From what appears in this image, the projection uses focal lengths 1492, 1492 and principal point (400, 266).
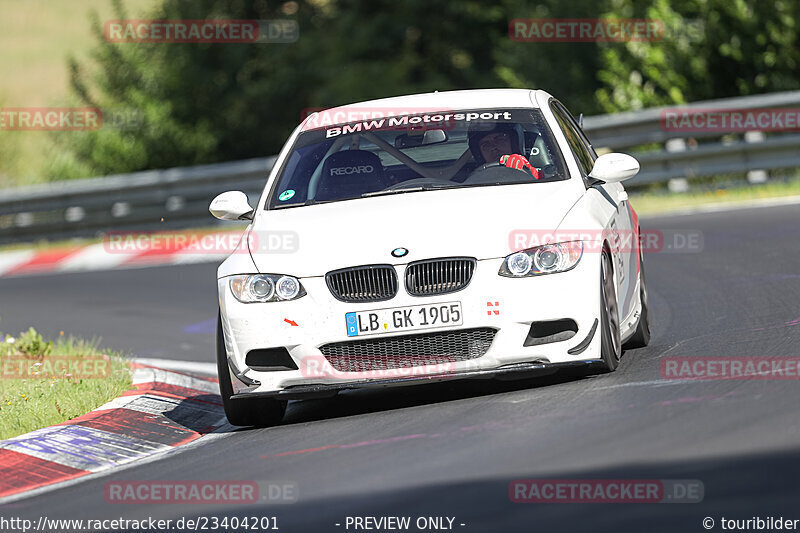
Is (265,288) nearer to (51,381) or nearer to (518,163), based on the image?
(518,163)

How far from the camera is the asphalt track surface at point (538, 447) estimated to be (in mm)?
5363

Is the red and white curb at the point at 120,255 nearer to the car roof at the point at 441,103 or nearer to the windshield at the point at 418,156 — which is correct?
the car roof at the point at 441,103

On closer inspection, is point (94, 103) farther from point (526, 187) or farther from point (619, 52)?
point (526, 187)

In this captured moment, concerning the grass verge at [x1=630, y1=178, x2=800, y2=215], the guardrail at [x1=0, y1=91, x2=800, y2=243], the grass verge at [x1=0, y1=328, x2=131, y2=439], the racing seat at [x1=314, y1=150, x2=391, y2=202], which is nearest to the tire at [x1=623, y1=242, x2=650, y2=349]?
the racing seat at [x1=314, y1=150, x2=391, y2=202]

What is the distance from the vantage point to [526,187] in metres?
8.15

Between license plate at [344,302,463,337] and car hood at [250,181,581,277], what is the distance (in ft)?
0.82

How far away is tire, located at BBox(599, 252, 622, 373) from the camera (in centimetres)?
759

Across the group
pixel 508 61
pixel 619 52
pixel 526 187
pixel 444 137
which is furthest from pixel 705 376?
pixel 508 61

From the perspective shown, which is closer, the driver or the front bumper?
the front bumper

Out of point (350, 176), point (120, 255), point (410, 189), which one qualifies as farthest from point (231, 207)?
point (120, 255)

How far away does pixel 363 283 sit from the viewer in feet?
24.5

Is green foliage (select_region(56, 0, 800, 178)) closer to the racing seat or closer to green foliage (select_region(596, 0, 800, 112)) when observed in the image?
green foliage (select_region(596, 0, 800, 112))

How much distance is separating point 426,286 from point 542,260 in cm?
59

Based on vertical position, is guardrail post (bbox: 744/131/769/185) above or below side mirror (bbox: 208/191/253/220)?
above
